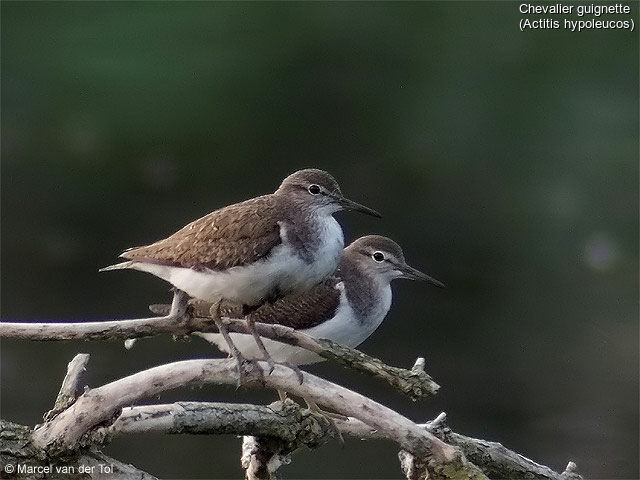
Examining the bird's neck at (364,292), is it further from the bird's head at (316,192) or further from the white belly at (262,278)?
the white belly at (262,278)

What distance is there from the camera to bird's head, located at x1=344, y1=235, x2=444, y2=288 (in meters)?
6.06

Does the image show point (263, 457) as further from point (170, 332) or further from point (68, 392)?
point (68, 392)

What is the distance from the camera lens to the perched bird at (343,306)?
5531 millimetres

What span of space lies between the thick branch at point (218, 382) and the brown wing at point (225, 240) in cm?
44

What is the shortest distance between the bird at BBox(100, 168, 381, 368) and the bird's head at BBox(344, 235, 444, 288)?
1.53 metres

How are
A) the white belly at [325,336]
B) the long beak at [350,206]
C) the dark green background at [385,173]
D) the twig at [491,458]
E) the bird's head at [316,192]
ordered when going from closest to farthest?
the twig at [491,458] < the bird's head at [316,192] < the long beak at [350,206] < the white belly at [325,336] < the dark green background at [385,173]

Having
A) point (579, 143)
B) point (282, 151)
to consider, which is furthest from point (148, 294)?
point (579, 143)

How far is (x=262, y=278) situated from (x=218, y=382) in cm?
45

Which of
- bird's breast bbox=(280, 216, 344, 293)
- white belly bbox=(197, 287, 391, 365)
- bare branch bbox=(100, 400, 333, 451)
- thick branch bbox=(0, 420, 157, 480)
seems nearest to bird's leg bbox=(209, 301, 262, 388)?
bare branch bbox=(100, 400, 333, 451)

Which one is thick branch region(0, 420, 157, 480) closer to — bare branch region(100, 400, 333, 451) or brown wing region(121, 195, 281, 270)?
bare branch region(100, 400, 333, 451)

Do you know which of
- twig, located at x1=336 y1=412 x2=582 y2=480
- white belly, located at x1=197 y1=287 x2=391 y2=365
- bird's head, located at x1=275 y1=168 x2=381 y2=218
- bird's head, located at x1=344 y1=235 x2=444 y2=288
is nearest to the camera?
twig, located at x1=336 y1=412 x2=582 y2=480

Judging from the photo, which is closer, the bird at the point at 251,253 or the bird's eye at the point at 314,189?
the bird at the point at 251,253

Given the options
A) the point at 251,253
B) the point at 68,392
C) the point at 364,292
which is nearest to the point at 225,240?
the point at 251,253

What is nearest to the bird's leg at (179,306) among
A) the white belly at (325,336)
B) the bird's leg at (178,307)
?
the bird's leg at (178,307)
